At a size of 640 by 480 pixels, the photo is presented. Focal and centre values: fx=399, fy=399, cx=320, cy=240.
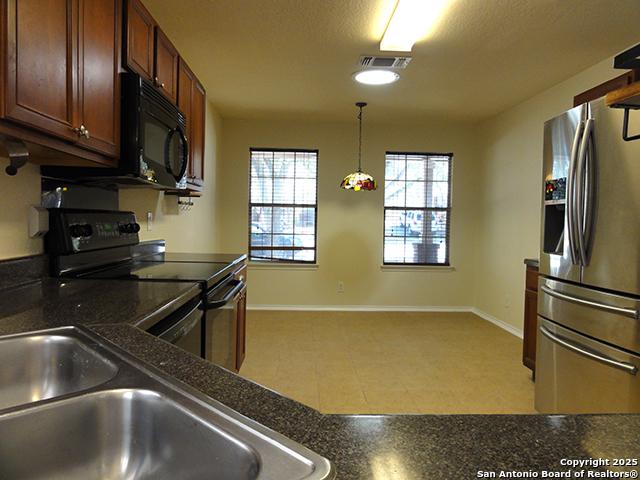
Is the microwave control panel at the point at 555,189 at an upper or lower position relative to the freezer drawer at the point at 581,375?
upper

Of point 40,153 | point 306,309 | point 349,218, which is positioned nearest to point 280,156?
point 349,218

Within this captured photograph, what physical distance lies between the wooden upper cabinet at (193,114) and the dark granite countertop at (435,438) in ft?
8.05

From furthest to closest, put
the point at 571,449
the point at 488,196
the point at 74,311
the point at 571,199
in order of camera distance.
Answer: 1. the point at 488,196
2. the point at 571,199
3. the point at 74,311
4. the point at 571,449

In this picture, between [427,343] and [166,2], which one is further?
[427,343]

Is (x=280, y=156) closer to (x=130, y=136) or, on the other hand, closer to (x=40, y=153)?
(x=130, y=136)

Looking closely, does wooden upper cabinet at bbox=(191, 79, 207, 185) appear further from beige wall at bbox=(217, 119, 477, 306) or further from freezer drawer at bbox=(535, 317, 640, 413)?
freezer drawer at bbox=(535, 317, 640, 413)

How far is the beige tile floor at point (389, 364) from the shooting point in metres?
2.68

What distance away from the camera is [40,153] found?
1.45m

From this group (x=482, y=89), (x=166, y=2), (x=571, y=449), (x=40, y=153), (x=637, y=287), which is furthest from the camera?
(x=482, y=89)

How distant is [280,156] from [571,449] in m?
5.14

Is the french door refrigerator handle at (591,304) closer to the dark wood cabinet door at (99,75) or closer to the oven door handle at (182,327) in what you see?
the oven door handle at (182,327)

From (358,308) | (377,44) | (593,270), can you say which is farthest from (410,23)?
(358,308)

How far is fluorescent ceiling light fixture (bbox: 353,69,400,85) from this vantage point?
3.38 meters

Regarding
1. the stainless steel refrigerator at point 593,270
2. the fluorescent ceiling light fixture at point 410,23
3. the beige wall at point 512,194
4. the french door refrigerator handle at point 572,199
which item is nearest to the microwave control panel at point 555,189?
the stainless steel refrigerator at point 593,270
